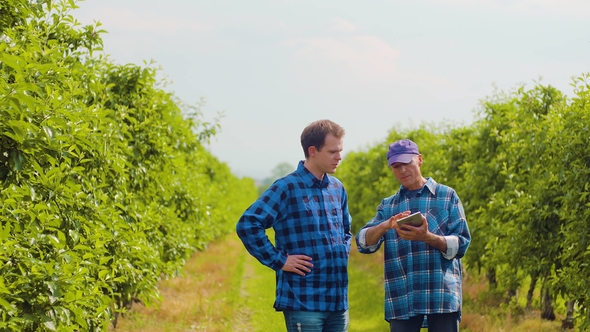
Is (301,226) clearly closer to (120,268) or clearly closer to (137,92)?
(120,268)

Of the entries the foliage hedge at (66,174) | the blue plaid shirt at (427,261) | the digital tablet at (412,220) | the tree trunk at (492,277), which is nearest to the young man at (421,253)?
the blue plaid shirt at (427,261)

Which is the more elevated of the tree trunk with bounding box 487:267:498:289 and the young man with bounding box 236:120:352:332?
the young man with bounding box 236:120:352:332

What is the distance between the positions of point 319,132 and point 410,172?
841mm

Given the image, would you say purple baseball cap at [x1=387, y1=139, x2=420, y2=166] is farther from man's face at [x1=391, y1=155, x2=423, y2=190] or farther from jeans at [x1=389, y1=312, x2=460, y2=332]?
jeans at [x1=389, y1=312, x2=460, y2=332]

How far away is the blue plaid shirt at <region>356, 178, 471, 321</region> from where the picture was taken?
Answer: 4.70 metres

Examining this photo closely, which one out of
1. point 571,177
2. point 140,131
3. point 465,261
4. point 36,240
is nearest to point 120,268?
point 36,240

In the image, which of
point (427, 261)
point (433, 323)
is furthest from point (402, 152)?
point (433, 323)

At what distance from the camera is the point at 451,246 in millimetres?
4633

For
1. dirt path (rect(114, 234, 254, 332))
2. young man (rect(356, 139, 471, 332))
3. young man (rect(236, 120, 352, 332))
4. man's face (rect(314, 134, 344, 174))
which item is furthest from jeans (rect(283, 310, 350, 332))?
dirt path (rect(114, 234, 254, 332))

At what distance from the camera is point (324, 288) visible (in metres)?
4.42

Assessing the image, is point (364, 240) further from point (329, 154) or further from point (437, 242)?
point (329, 154)

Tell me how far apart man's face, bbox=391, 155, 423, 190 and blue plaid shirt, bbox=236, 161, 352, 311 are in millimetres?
602

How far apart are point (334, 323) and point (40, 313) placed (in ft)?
6.71

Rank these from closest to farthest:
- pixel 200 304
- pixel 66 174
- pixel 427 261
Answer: pixel 427 261 < pixel 66 174 < pixel 200 304
